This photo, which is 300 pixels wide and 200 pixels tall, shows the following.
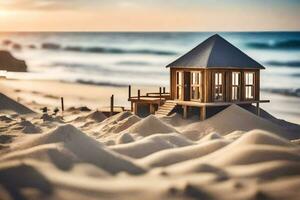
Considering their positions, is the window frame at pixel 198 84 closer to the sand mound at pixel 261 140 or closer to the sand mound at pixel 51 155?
the sand mound at pixel 261 140

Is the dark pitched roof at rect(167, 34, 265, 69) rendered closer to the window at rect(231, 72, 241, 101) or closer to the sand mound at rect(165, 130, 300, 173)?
the window at rect(231, 72, 241, 101)

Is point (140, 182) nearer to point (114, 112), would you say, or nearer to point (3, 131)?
point (3, 131)

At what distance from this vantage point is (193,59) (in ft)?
46.6

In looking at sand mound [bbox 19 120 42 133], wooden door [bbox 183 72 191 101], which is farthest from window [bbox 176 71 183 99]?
sand mound [bbox 19 120 42 133]

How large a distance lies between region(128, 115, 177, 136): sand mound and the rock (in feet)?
26.9

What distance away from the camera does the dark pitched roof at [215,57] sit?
13906mm

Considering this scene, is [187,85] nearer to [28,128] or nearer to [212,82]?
[212,82]

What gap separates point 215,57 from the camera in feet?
46.0

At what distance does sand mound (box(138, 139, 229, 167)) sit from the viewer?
361 inches

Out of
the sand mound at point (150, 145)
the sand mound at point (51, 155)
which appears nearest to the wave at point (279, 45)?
the sand mound at point (150, 145)

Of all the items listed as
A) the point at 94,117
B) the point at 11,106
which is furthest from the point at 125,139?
the point at 11,106

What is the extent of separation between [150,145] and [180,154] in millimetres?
733

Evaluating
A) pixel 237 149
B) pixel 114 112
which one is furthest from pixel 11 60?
pixel 237 149

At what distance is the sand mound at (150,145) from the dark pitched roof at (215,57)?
3359mm
